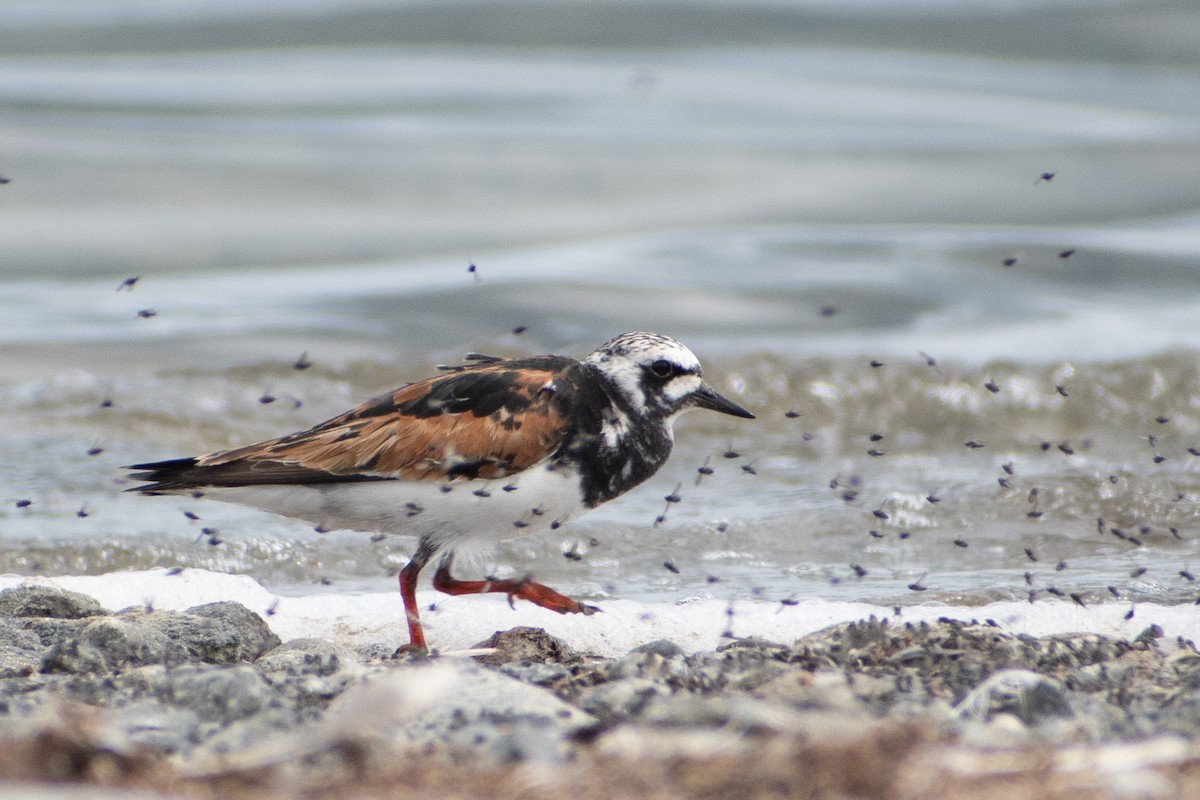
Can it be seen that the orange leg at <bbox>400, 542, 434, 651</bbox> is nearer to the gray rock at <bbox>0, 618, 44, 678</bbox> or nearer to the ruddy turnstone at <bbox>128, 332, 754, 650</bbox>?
the ruddy turnstone at <bbox>128, 332, 754, 650</bbox>

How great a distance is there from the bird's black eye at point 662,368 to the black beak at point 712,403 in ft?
0.53

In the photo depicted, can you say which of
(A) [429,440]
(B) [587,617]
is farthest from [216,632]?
(B) [587,617]

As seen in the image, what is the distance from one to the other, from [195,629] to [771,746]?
2.42m

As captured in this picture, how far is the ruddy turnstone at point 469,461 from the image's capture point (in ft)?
15.4

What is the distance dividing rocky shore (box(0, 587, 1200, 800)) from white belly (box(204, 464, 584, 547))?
1.66 feet

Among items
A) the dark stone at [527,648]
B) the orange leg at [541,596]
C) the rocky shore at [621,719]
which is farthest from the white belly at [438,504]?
the rocky shore at [621,719]

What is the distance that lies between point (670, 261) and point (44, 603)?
888 centimetres

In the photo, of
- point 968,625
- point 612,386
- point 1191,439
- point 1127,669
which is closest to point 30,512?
point 612,386

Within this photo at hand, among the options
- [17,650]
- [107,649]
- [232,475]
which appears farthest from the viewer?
[232,475]

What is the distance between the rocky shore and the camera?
2621 mm

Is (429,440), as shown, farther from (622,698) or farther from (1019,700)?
(1019,700)

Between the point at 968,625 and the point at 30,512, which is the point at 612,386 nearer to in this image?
the point at 968,625

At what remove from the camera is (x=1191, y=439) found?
9227 millimetres

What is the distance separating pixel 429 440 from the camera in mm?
4746
